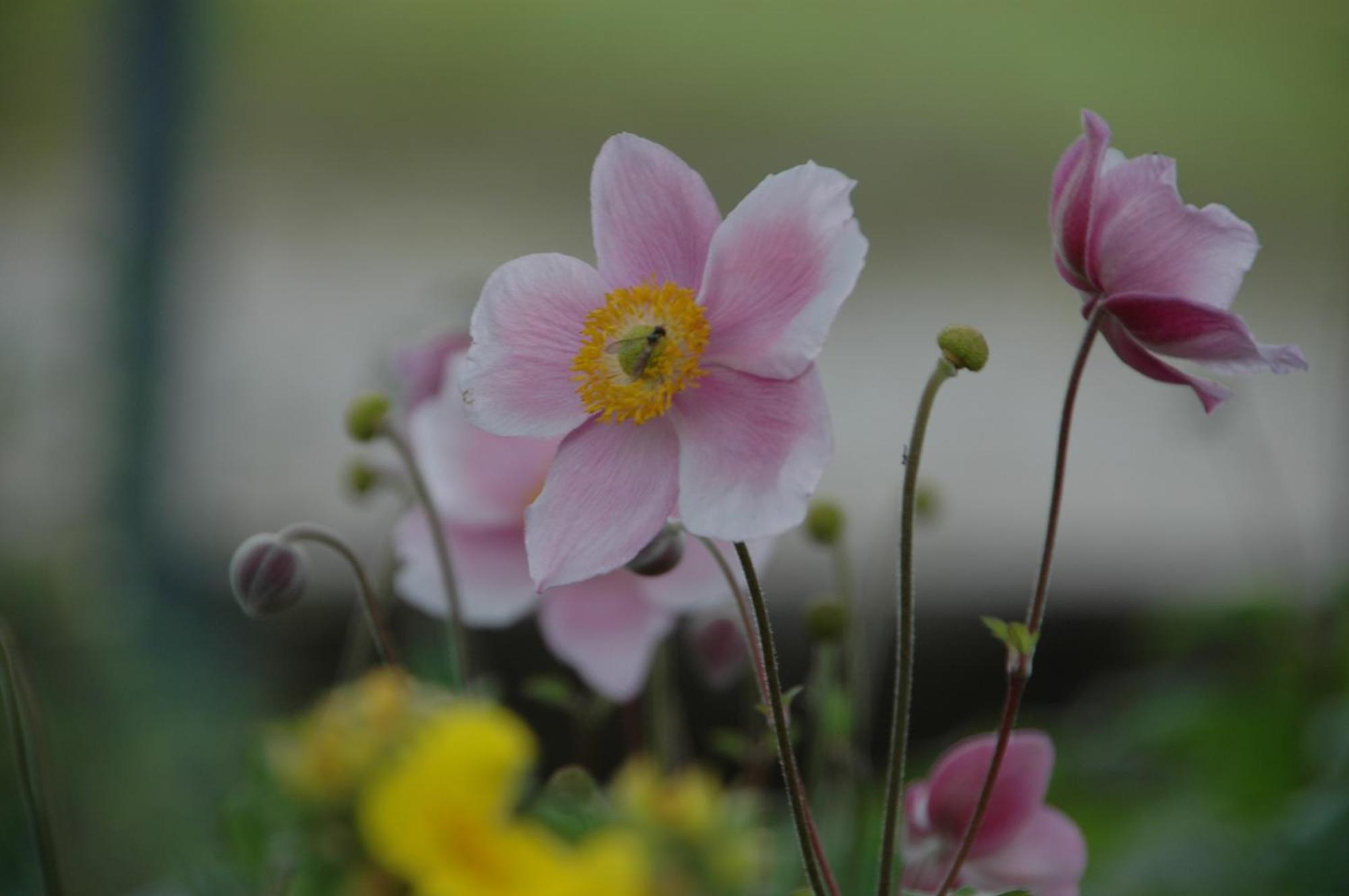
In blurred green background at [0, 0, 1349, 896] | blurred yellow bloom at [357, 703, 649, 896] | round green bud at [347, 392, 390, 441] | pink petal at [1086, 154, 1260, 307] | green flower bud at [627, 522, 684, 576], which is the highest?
pink petal at [1086, 154, 1260, 307]

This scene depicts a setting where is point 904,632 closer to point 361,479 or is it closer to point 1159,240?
point 1159,240

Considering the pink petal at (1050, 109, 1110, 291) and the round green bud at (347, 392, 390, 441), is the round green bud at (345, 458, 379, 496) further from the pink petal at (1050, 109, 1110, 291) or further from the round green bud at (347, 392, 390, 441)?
the pink petal at (1050, 109, 1110, 291)

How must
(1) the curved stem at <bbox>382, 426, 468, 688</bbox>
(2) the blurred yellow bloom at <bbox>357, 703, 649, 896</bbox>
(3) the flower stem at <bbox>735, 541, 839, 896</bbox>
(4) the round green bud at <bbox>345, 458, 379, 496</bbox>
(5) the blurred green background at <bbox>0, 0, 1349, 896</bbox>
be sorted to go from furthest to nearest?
1. (5) the blurred green background at <bbox>0, 0, 1349, 896</bbox>
2. (4) the round green bud at <bbox>345, 458, 379, 496</bbox>
3. (1) the curved stem at <bbox>382, 426, 468, 688</bbox>
4. (3) the flower stem at <bbox>735, 541, 839, 896</bbox>
5. (2) the blurred yellow bloom at <bbox>357, 703, 649, 896</bbox>

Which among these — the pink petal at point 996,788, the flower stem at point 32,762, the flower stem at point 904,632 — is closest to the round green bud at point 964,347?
the flower stem at point 904,632

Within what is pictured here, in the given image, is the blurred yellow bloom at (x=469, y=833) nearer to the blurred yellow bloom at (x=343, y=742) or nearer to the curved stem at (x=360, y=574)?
the blurred yellow bloom at (x=343, y=742)

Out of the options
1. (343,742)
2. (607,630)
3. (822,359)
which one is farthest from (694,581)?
(822,359)

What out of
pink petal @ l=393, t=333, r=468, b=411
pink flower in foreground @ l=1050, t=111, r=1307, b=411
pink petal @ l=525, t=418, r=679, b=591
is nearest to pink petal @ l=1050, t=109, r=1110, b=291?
pink flower in foreground @ l=1050, t=111, r=1307, b=411

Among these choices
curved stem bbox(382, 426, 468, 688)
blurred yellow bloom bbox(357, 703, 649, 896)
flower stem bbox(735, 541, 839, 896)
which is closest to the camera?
blurred yellow bloom bbox(357, 703, 649, 896)
